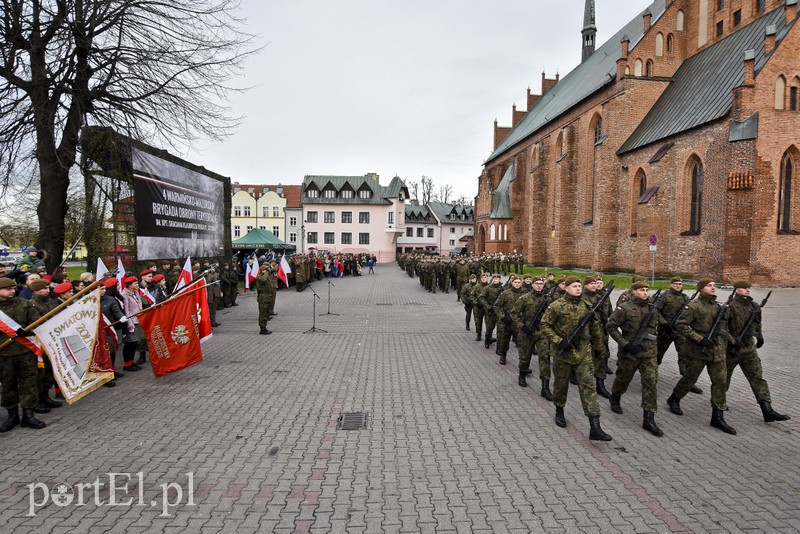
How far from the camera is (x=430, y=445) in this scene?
16.7ft

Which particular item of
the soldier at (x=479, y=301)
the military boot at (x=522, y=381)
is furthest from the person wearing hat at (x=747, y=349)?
the soldier at (x=479, y=301)

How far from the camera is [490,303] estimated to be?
1055cm

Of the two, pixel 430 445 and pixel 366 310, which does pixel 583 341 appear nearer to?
pixel 430 445

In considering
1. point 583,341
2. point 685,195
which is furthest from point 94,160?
point 685,195

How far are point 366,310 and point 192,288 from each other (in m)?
9.01

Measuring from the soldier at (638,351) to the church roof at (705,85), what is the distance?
790 inches

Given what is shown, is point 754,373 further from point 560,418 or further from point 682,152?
point 682,152

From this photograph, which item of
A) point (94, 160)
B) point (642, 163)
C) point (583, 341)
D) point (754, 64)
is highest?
point (754, 64)

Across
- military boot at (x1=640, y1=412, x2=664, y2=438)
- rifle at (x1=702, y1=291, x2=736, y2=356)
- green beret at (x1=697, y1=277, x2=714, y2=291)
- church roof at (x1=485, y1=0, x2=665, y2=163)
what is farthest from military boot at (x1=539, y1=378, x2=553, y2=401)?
church roof at (x1=485, y1=0, x2=665, y2=163)

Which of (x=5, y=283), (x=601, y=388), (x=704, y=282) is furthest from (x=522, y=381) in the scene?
(x=5, y=283)

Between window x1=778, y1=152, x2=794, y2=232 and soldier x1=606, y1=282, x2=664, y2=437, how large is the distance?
20.1 meters

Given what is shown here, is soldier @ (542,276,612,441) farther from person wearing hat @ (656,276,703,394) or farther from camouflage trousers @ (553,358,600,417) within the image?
person wearing hat @ (656,276,703,394)

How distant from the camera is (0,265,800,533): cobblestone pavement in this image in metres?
3.67

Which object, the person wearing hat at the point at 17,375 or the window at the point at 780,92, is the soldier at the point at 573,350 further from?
the window at the point at 780,92
